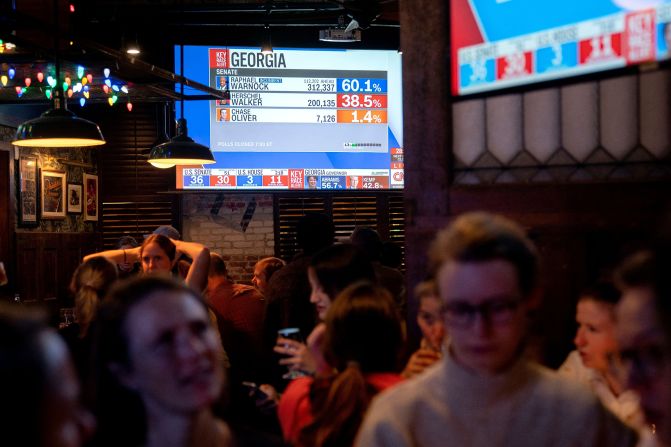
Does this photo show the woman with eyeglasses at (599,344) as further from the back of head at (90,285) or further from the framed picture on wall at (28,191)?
the framed picture on wall at (28,191)

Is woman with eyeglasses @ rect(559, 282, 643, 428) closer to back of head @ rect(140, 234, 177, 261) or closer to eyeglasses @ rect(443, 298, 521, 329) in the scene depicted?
eyeglasses @ rect(443, 298, 521, 329)

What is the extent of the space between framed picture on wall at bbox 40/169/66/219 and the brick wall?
1432 millimetres

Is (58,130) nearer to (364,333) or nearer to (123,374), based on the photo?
(364,333)

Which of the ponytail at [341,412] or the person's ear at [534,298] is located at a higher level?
the person's ear at [534,298]

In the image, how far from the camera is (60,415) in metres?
1.10

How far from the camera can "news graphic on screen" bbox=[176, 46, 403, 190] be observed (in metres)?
9.58

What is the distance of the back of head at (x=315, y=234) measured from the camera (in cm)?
493

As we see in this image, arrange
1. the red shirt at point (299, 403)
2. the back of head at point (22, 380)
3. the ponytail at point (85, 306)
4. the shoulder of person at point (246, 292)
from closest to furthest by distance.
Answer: the back of head at point (22, 380), the red shirt at point (299, 403), the ponytail at point (85, 306), the shoulder of person at point (246, 292)

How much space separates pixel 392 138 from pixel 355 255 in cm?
661

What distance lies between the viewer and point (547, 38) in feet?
9.05

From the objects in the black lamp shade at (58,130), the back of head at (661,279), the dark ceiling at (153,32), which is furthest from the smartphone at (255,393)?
the dark ceiling at (153,32)

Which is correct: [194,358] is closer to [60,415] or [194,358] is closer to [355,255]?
[60,415]

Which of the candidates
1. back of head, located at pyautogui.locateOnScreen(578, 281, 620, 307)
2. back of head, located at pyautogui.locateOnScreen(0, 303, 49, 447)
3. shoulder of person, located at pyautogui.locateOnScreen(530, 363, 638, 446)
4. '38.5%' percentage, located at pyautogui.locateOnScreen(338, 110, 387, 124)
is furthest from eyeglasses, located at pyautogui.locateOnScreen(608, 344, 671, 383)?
'38.5%' percentage, located at pyautogui.locateOnScreen(338, 110, 387, 124)

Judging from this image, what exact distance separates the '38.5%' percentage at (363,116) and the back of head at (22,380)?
885 cm
